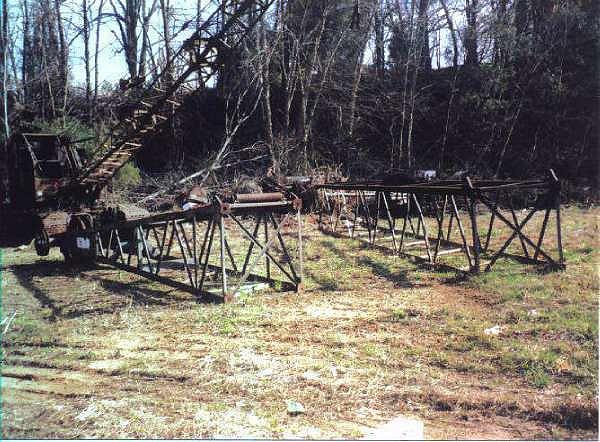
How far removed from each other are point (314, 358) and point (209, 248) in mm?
2783

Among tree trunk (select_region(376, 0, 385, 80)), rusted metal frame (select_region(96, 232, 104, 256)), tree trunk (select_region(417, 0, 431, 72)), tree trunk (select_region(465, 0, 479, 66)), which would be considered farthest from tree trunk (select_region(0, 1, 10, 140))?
tree trunk (select_region(465, 0, 479, 66))

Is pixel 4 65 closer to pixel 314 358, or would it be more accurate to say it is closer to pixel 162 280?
pixel 162 280

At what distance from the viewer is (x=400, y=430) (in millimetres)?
3615

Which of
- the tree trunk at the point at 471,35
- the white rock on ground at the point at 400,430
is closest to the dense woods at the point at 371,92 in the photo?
the tree trunk at the point at 471,35

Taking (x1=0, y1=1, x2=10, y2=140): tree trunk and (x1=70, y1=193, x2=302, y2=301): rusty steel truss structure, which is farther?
(x1=0, y1=1, x2=10, y2=140): tree trunk

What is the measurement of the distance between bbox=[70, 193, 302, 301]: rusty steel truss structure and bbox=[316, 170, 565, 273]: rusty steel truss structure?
8.42 feet

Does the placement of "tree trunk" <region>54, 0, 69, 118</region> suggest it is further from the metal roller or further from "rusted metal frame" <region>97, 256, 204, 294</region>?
the metal roller

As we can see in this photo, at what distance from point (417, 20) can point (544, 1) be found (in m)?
6.91

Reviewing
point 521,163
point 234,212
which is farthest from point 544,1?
point 234,212

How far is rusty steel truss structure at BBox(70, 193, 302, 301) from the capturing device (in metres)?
7.08

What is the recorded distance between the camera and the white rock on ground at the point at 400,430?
3520mm

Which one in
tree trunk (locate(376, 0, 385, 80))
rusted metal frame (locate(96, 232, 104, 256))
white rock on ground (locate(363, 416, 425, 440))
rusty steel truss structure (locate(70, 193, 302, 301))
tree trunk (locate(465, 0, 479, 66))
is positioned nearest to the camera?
white rock on ground (locate(363, 416, 425, 440))

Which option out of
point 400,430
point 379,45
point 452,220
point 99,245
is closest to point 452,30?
point 379,45

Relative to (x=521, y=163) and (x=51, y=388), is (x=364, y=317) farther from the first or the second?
(x=521, y=163)
